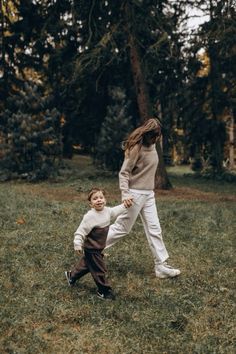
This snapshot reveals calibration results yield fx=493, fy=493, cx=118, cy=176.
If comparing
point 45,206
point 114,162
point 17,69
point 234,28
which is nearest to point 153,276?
point 45,206

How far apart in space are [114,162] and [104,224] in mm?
15814

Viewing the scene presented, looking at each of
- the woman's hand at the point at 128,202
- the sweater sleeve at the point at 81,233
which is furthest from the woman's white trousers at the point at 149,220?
the sweater sleeve at the point at 81,233

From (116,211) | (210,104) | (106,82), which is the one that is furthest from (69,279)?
(210,104)

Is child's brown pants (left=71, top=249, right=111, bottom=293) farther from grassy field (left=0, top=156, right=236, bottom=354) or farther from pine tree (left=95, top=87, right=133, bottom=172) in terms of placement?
pine tree (left=95, top=87, right=133, bottom=172)

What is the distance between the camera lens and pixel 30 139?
18.9 meters

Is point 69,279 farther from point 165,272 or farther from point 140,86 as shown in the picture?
point 140,86

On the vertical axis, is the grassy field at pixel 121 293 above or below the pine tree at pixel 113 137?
below

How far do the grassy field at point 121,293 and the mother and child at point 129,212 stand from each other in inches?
9.7

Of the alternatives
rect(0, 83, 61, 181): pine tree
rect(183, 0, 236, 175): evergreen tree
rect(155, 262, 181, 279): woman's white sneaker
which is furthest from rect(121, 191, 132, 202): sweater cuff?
rect(183, 0, 236, 175): evergreen tree

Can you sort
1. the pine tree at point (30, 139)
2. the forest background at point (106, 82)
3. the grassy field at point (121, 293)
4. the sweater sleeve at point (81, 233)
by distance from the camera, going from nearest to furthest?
the grassy field at point (121, 293)
the sweater sleeve at point (81, 233)
the forest background at point (106, 82)
the pine tree at point (30, 139)

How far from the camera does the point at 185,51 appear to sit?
20766 millimetres

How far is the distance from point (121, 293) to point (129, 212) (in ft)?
3.85

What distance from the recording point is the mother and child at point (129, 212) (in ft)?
19.8

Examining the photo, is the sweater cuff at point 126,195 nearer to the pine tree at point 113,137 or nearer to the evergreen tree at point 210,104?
the pine tree at point 113,137
